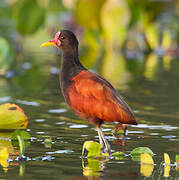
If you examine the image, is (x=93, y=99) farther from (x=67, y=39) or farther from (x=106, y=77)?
(x=106, y=77)

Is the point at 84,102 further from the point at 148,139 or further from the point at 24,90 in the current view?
the point at 24,90

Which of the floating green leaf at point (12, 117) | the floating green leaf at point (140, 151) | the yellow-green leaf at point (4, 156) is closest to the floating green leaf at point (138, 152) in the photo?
the floating green leaf at point (140, 151)

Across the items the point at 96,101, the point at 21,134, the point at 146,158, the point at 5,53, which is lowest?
the point at 146,158

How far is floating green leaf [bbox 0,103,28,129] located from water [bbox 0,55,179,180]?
0.21 metres

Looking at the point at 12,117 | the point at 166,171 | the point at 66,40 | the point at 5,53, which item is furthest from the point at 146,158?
the point at 5,53

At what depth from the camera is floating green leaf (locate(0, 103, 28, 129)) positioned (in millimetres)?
7520

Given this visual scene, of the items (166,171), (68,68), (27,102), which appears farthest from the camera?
(27,102)

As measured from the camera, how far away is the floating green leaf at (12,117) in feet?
24.7

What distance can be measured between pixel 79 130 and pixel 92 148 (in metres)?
1.70

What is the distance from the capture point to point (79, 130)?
782 centimetres

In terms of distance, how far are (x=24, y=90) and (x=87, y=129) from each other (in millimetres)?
3598

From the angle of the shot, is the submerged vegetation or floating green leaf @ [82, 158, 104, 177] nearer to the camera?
floating green leaf @ [82, 158, 104, 177]

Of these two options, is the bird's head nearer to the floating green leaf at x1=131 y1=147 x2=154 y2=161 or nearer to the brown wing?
the brown wing

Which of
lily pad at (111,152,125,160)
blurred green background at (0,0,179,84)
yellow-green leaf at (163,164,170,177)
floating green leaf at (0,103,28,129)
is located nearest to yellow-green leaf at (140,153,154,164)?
yellow-green leaf at (163,164,170,177)
